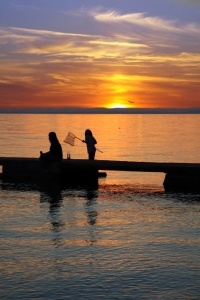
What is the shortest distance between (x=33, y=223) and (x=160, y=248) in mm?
3913

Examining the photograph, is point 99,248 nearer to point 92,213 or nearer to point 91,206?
point 92,213

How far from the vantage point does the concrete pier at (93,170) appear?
2244 cm

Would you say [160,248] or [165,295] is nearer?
[165,295]

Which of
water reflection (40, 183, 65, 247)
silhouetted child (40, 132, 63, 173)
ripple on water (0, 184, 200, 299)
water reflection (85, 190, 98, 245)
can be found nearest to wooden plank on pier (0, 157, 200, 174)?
silhouetted child (40, 132, 63, 173)

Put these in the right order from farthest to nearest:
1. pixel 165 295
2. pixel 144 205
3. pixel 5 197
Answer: pixel 5 197 → pixel 144 205 → pixel 165 295

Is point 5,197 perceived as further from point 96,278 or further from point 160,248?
point 96,278

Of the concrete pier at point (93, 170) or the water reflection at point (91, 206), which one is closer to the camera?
the water reflection at point (91, 206)

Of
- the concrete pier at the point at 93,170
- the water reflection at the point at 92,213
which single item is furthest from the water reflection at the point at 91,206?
the concrete pier at the point at 93,170

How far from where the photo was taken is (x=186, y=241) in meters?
12.4

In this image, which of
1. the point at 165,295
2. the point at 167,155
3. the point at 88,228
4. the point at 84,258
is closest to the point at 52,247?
the point at 84,258

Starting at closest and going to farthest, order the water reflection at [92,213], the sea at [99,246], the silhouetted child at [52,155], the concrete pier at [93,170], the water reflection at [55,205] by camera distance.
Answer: the sea at [99,246], the water reflection at [92,213], the water reflection at [55,205], the concrete pier at [93,170], the silhouetted child at [52,155]

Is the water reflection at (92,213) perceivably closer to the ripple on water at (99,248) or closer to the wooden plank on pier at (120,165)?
the ripple on water at (99,248)

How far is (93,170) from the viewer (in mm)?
24328

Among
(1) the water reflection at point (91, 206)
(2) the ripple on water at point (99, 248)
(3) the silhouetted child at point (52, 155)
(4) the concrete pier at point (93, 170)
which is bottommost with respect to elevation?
(2) the ripple on water at point (99, 248)
